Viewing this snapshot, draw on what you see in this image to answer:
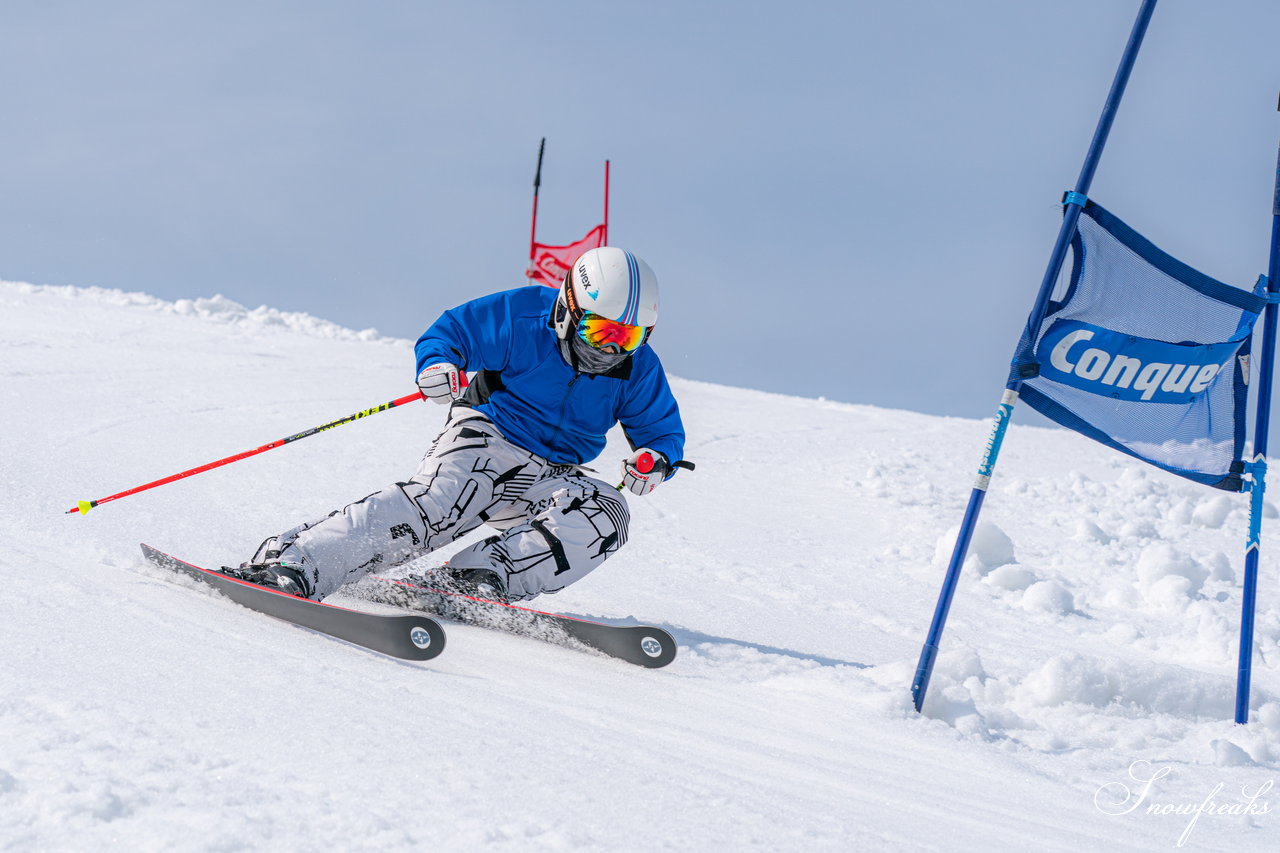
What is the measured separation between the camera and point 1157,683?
3699 millimetres

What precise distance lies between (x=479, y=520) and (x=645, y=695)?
130 centimetres

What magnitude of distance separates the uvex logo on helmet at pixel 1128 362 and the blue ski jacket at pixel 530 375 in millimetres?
1469

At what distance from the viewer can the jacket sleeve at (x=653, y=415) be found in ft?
13.7

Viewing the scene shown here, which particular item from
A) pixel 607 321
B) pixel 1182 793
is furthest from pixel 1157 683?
pixel 607 321

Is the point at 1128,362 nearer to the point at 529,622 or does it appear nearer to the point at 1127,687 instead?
the point at 1127,687

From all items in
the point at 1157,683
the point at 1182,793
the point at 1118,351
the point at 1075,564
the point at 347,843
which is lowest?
the point at 347,843

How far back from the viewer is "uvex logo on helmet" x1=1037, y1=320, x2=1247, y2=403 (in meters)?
3.43

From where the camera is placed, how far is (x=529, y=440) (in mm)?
4078

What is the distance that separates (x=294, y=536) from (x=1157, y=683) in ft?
10.3

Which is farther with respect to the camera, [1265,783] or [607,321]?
[607,321]

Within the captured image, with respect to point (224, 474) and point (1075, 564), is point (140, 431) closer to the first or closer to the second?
point (224, 474)

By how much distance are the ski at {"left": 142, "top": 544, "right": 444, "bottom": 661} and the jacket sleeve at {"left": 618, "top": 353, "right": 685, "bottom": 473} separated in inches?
60.8

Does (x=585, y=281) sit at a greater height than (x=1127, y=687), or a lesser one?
greater

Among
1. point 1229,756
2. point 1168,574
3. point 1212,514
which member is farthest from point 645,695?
point 1212,514
